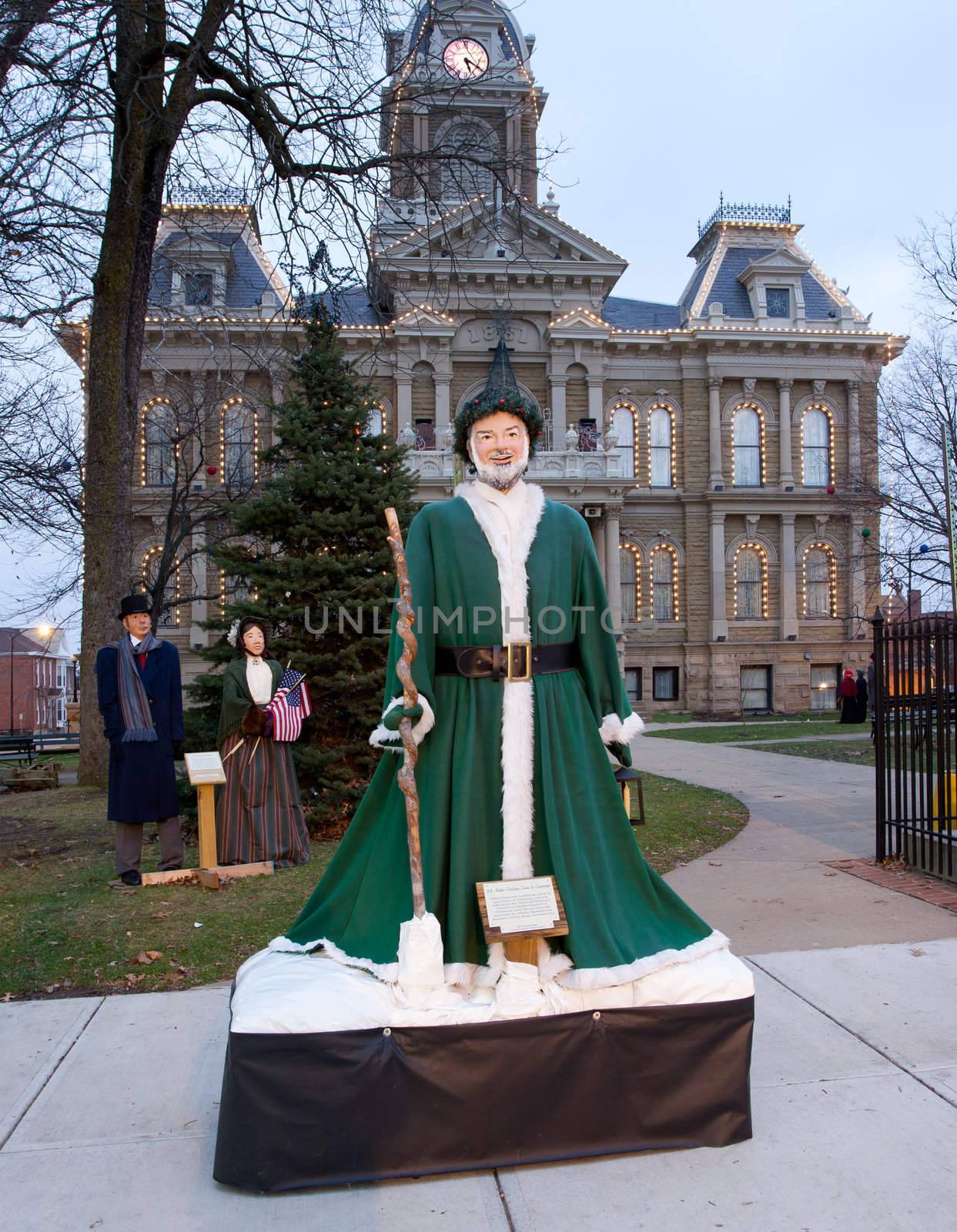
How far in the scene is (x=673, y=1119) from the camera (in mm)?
2926

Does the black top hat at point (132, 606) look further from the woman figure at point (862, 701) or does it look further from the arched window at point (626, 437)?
the arched window at point (626, 437)

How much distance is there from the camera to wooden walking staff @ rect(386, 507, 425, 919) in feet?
9.60

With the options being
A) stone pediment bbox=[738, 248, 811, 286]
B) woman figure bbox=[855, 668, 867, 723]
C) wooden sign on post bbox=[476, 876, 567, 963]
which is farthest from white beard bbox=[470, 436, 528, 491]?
stone pediment bbox=[738, 248, 811, 286]

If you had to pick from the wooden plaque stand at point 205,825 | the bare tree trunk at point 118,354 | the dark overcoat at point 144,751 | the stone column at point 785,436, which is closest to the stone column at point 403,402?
the stone column at point 785,436

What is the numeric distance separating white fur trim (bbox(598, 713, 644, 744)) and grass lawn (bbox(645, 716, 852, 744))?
17.1 meters

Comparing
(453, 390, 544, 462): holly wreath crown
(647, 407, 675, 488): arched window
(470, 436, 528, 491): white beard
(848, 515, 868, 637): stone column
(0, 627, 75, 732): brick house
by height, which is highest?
(647, 407, 675, 488): arched window

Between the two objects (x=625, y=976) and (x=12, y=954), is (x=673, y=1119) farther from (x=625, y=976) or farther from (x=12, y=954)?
(x=12, y=954)

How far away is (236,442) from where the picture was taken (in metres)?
24.0

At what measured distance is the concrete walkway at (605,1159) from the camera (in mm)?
2582

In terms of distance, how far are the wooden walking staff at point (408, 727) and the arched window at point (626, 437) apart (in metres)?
31.1

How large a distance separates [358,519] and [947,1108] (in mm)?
6613

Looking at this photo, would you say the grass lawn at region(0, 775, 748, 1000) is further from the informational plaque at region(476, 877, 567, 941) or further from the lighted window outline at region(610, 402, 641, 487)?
the lighted window outline at region(610, 402, 641, 487)

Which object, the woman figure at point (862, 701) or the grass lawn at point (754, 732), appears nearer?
the grass lawn at point (754, 732)

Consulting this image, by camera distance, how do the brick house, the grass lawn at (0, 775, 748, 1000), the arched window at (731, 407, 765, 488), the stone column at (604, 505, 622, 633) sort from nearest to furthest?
the grass lawn at (0, 775, 748, 1000), the stone column at (604, 505, 622, 633), the arched window at (731, 407, 765, 488), the brick house
